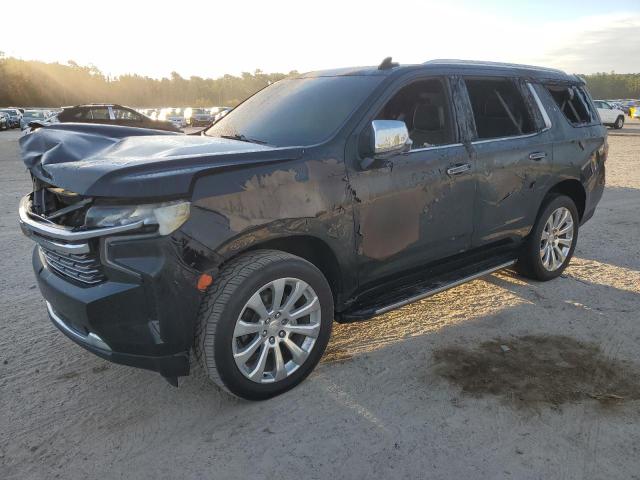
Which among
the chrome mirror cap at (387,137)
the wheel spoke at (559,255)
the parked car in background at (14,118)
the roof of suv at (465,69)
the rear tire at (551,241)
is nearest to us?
the chrome mirror cap at (387,137)

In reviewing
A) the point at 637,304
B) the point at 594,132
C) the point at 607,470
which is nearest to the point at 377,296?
the point at 607,470

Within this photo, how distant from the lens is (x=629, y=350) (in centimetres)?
361

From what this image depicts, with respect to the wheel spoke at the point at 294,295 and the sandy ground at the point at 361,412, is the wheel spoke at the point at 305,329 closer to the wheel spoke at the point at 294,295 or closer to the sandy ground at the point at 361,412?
the wheel spoke at the point at 294,295

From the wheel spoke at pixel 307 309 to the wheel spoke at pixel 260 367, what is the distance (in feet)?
0.80

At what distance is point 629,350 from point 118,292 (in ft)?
10.9

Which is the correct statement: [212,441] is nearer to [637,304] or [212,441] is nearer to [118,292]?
[118,292]

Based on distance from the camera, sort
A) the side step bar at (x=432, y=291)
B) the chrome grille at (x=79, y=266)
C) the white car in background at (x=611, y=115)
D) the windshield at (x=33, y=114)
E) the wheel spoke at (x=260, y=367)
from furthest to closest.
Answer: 1. the windshield at (x=33, y=114)
2. the white car in background at (x=611, y=115)
3. the side step bar at (x=432, y=291)
4. the wheel spoke at (x=260, y=367)
5. the chrome grille at (x=79, y=266)

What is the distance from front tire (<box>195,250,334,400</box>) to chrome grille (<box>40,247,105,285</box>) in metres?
0.55

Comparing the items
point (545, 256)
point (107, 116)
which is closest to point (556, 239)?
point (545, 256)

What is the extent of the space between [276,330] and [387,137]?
1.32 metres

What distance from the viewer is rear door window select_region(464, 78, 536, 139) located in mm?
4090

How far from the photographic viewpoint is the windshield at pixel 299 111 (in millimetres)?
3424

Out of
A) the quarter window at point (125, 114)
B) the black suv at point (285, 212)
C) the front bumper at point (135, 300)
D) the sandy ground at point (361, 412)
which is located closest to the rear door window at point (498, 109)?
the black suv at point (285, 212)

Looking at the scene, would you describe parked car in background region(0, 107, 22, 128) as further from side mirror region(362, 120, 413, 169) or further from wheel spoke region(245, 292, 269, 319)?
wheel spoke region(245, 292, 269, 319)
